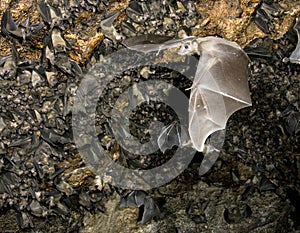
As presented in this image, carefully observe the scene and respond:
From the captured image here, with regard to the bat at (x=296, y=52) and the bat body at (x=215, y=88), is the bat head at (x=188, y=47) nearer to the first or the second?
the bat body at (x=215, y=88)

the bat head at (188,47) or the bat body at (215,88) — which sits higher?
the bat head at (188,47)

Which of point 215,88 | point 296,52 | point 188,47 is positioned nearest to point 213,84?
point 215,88

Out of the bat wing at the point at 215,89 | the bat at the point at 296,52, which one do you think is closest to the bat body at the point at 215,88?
the bat wing at the point at 215,89

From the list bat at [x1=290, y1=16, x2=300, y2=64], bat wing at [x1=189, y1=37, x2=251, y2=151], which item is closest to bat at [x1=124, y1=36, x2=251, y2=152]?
bat wing at [x1=189, y1=37, x2=251, y2=151]

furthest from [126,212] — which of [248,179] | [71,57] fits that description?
[71,57]

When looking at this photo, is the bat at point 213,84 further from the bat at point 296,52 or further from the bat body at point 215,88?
the bat at point 296,52

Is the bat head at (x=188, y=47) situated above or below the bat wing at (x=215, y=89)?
above

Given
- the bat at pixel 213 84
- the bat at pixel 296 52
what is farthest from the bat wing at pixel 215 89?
the bat at pixel 296 52

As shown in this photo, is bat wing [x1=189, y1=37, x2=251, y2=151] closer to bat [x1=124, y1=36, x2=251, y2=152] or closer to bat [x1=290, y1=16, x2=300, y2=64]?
bat [x1=124, y1=36, x2=251, y2=152]
